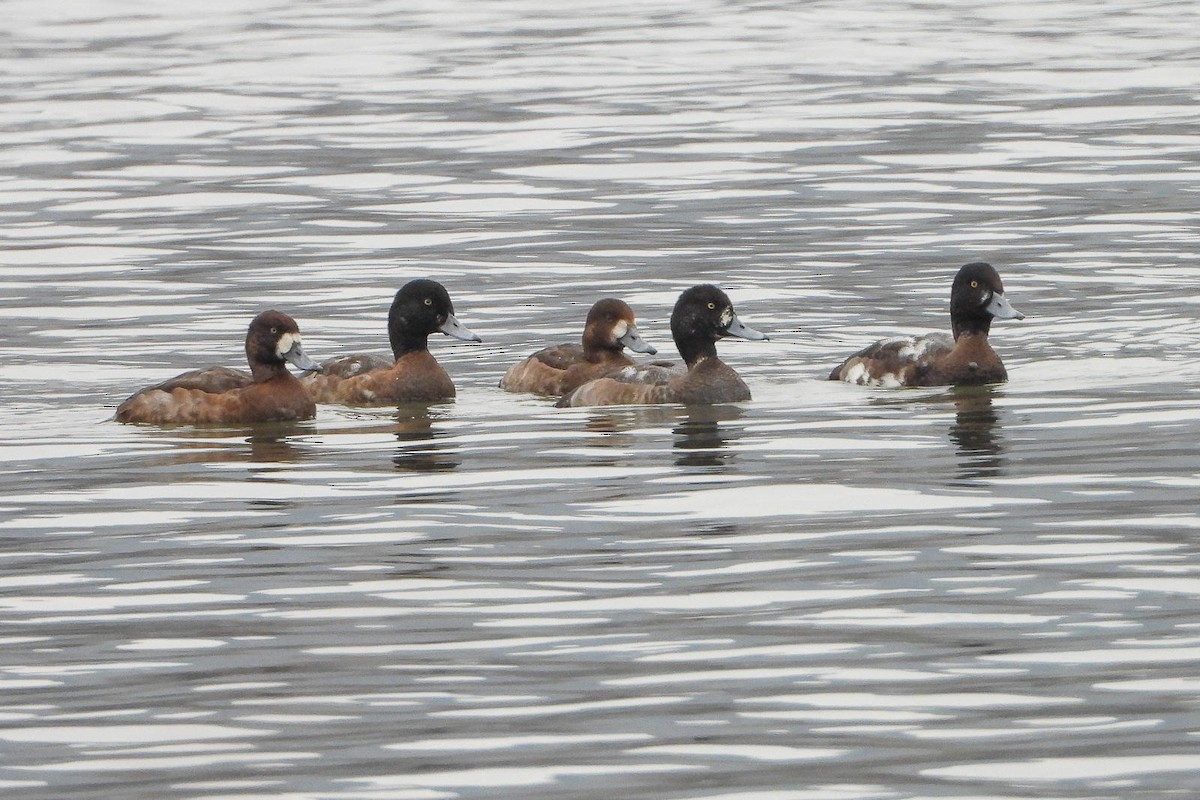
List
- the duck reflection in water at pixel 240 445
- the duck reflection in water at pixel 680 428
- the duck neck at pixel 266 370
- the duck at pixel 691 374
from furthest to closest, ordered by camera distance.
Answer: the duck at pixel 691 374 < the duck neck at pixel 266 370 < the duck reflection in water at pixel 240 445 < the duck reflection in water at pixel 680 428

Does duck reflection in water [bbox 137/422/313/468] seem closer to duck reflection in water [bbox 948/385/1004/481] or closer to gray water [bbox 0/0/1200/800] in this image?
gray water [bbox 0/0/1200/800]

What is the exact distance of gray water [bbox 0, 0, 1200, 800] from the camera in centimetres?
787

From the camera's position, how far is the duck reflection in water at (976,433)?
42.0 feet

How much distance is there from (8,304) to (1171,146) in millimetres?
13943

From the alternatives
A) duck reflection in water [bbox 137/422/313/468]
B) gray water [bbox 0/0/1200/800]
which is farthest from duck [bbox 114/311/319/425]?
gray water [bbox 0/0/1200/800]

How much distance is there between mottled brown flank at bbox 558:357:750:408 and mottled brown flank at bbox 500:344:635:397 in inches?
17.5

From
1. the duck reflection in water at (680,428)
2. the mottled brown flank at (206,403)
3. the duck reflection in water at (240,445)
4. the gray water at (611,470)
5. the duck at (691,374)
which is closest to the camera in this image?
the gray water at (611,470)

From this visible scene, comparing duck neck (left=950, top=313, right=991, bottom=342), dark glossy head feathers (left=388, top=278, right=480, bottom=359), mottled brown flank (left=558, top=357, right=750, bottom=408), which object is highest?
dark glossy head feathers (left=388, top=278, right=480, bottom=359)

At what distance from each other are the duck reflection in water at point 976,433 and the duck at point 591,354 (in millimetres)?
2353

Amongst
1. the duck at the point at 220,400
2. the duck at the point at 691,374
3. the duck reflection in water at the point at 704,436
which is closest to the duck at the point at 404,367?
the duck at the point at 220,400

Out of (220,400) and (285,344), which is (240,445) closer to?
(220,400)

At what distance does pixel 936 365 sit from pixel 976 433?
264cm

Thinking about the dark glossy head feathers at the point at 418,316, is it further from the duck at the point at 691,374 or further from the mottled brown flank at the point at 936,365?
the mottled brown flank at the point at 936,365

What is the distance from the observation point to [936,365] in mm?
17000
